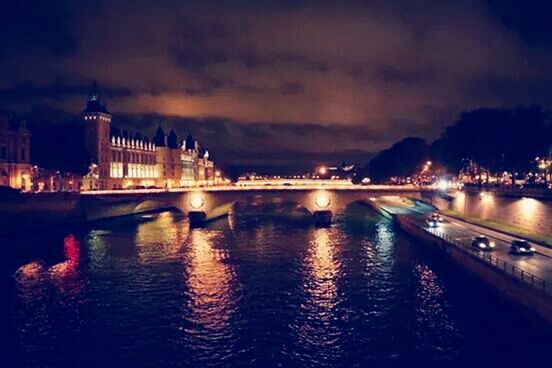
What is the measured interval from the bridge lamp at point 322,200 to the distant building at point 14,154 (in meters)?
63.0

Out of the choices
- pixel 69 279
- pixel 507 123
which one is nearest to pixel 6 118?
pixel 69 279

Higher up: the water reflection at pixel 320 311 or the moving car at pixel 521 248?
the moving car at pixel 521 248

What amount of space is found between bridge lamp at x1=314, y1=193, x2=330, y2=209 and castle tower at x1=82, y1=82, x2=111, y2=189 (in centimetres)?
7331

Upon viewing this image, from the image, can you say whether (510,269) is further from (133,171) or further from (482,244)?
(133,171)

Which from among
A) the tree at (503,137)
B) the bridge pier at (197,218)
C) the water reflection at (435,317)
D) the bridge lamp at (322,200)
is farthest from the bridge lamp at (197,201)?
the tree at (503,137)

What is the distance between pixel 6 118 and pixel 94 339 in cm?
8130

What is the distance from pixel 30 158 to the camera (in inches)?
4569

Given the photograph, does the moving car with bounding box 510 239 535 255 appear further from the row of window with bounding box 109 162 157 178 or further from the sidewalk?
the row of window with bounding box 109 162 157 178

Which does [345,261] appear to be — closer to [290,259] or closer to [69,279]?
[290,259]

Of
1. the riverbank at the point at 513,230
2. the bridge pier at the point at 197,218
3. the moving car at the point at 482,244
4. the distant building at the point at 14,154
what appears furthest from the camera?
the distant building at the point at 14,154

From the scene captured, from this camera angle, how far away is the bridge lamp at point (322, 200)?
101m

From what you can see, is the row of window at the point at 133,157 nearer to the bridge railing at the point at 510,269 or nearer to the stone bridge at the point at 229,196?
the stone bridge at the point at 229,196

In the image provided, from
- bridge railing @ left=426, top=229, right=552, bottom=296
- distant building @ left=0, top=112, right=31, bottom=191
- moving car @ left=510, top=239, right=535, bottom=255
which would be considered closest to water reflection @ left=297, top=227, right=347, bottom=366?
bridge railing @ left=426, top=229, right=552, bottom=296

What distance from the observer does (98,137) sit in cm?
14475
